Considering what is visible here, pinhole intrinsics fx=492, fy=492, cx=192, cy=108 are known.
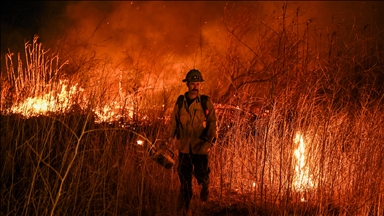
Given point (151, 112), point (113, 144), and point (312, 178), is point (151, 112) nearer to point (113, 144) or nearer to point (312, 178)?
point (113, 144)

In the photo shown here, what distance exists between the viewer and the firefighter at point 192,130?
6219mm

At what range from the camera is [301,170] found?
21.1ft

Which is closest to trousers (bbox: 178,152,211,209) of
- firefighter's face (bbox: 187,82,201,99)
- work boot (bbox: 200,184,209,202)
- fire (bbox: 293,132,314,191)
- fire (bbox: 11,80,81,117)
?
work boot (bbox: 200,184,209,202)

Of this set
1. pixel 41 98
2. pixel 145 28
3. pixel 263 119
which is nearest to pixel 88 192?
pixel 41 98

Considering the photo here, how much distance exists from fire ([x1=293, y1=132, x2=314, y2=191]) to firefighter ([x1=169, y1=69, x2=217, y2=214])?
1.15 m

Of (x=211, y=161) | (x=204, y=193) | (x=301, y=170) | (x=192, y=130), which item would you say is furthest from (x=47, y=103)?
(x=301, y=170)

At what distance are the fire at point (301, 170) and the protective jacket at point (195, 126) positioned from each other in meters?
1.16

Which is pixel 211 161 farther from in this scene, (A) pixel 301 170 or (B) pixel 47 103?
(B) pixel 47 103


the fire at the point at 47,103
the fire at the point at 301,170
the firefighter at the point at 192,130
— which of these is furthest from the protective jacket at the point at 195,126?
the fire at the point at 47,103

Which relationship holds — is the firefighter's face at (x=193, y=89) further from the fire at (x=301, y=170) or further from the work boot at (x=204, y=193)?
the fire at (x=301, y=170)

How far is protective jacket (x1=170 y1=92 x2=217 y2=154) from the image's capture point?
6227 mm

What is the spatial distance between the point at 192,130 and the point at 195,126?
0.21 feet

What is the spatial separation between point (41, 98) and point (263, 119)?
333cm

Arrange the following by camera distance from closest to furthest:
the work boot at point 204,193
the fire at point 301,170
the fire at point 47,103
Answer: the fire at point 301,170
the work boot at point 204,193
the fire at point 47,103
